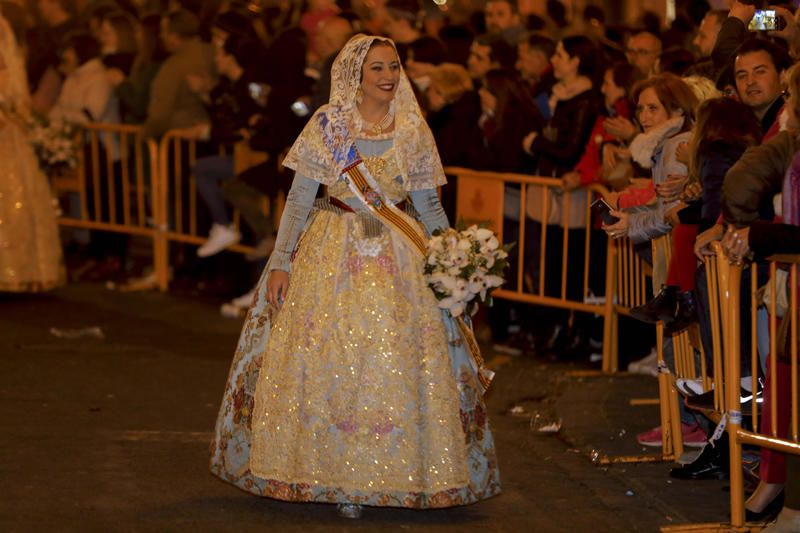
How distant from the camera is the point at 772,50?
304 inches

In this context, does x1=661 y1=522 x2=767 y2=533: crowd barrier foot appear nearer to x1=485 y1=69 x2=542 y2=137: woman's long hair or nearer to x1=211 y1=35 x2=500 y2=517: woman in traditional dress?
x1=211 y1=35 x2=500 y2=517: woman in traditional dress

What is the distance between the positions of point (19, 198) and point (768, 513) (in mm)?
7862

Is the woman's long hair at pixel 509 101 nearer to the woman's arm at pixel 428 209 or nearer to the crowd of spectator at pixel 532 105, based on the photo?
the crowd of spectator at pixel 532 105

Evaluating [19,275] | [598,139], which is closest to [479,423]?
[598,139]

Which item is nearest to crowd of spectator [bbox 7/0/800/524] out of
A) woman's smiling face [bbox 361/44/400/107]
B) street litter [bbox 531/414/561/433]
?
street litter [bbox 531/414/561/433]

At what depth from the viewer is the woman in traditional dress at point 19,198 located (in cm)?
1285

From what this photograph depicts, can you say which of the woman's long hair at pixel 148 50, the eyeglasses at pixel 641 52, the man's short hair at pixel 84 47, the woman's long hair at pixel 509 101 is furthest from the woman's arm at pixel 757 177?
the man's short hair at pixel 84 47

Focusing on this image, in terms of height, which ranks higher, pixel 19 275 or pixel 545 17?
pixel 545 17

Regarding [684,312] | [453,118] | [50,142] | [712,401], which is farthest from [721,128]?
[50,142]

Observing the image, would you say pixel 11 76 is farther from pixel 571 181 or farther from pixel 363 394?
pixel 363 394

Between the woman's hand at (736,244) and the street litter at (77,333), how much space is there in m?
6.23

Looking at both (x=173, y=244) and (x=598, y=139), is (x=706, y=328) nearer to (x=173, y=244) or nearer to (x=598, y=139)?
(x=598, y=139)

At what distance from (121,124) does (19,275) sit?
96.3 inches

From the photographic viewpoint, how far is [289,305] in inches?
282
